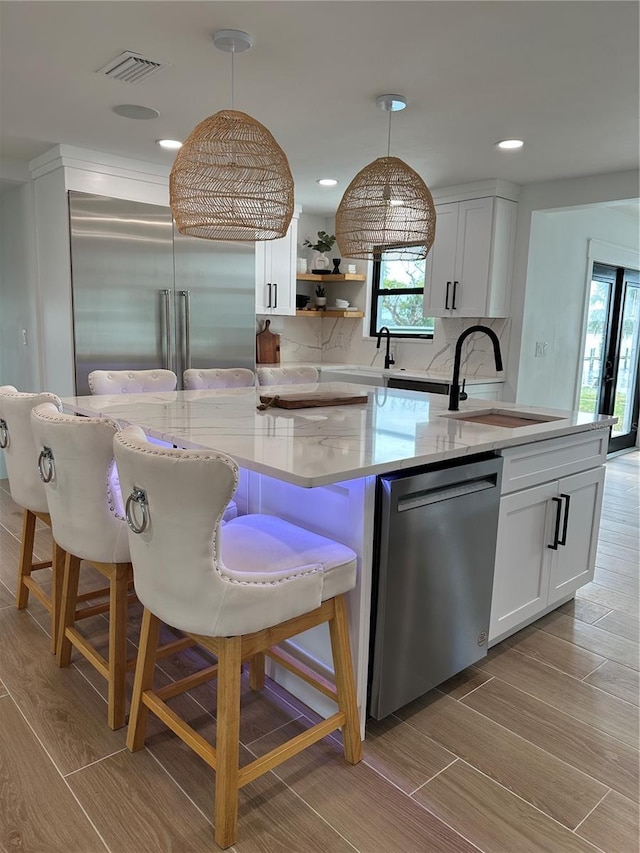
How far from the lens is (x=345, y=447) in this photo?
6.15 feet

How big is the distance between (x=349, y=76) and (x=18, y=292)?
3.43 m

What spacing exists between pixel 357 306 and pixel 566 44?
391 cm

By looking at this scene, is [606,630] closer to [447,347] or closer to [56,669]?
[56,669]

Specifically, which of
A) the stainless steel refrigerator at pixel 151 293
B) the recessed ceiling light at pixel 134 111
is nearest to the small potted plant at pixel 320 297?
the stainless steel refrigerator at pixel 151 293

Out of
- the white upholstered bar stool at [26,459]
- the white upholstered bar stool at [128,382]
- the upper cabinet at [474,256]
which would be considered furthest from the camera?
the upper cabinet at [474,256]

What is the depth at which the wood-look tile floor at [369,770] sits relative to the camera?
62.1 inches

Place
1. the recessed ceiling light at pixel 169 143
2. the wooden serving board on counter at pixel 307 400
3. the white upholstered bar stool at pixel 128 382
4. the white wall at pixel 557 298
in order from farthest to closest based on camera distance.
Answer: the white wall at pixel 557 298 → the recessed ceiling light at pixel 169 143 → the white upholstered bar stool at pixel 128 382 → the wooden serving board on counter at pixel 307 400

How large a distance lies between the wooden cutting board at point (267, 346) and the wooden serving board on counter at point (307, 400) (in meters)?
2.98

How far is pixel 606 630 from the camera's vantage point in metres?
2.72

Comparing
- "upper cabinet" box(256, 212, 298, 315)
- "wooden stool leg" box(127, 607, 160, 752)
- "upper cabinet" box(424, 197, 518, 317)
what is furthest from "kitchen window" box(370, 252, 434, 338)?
"wooden stool leg" box(127, 607, 160, 752)

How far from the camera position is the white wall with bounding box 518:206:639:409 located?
494 cm

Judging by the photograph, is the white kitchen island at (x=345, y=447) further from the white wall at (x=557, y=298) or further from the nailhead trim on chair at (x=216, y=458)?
the white wall at (x=557, y=298)

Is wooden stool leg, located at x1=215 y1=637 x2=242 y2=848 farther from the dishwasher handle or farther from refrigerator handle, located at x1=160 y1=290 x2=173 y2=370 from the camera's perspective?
refrigerator handle, located at x1=160 y1=290 x2=173 y2=370

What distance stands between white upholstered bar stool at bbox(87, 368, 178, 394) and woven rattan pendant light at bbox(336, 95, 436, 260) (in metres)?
1.30
